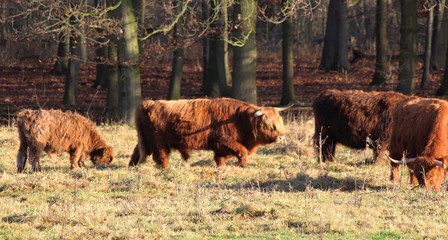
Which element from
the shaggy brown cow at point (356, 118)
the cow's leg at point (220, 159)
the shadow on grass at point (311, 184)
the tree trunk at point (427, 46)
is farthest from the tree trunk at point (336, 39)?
the shadow on grass at point (311, 184)

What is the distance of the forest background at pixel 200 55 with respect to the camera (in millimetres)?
16531

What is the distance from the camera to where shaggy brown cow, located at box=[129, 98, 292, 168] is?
10.6 m

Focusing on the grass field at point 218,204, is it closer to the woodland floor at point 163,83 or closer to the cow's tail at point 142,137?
the cow's tail at point 142,137

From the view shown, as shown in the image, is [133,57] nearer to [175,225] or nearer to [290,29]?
[290,29]

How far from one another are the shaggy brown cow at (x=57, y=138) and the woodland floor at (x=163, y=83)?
8.22m

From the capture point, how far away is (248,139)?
1097 cm

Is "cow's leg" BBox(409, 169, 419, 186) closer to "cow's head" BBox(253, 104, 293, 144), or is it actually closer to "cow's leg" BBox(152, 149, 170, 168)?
"cow's head" BBox(253, 104, 293, 144)

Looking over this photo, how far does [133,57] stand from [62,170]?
22.0 feet

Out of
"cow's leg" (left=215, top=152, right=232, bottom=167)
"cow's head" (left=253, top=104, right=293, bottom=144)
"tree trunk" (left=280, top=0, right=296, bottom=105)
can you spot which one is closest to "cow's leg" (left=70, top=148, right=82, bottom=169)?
"cow's leg" (left=215, top=152, right=232, bottom=167)

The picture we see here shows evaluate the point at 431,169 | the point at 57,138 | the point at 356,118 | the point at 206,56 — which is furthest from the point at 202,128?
the point at 206,56

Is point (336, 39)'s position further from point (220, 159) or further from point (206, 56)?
point (220, 159)

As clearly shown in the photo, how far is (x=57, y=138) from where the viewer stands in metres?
10.6

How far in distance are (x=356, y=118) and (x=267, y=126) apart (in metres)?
1.68

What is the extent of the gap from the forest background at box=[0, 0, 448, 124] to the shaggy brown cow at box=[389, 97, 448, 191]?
666cm
